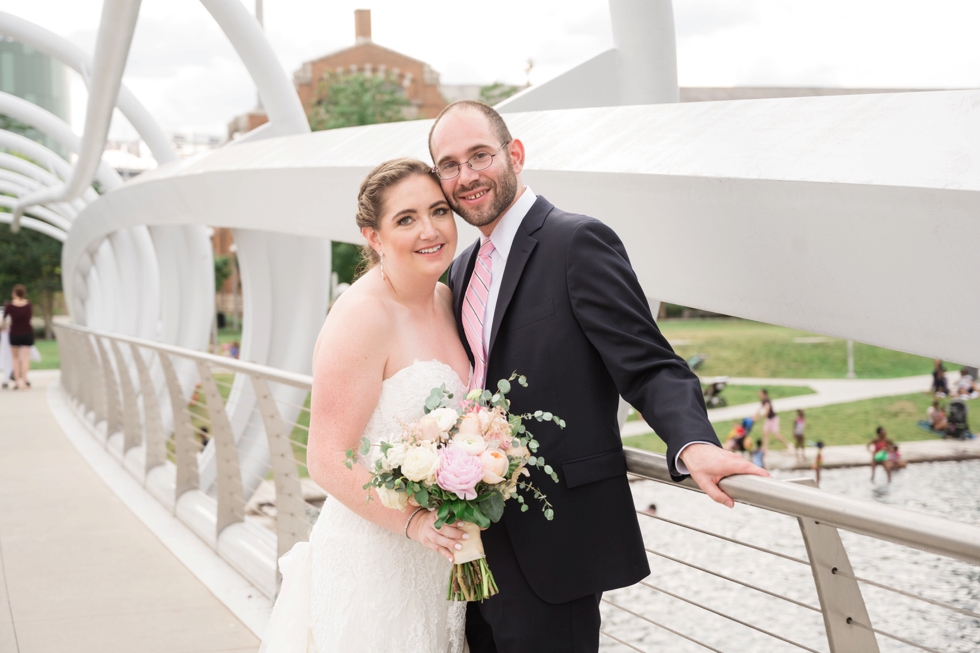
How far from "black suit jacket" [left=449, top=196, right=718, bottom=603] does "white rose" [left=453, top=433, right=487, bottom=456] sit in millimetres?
323

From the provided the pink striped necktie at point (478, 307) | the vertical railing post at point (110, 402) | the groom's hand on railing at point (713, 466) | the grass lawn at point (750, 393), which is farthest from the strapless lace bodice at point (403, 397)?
the grass lawn at point (750, 393)

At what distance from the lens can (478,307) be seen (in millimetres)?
2645

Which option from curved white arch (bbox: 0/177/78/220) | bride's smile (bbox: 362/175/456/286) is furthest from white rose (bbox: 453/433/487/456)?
curved white arch (bbox: 0/177/78/220)

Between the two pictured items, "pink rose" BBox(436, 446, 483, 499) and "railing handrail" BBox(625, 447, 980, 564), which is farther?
"pink rose" BBox(436, 446, 483, 499)

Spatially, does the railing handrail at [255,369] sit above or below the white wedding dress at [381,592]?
above

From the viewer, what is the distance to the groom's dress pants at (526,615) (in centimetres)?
234

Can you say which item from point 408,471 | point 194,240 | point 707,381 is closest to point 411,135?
point 408,471

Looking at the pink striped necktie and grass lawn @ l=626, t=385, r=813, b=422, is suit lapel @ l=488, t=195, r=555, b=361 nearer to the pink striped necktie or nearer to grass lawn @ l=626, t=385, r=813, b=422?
the pink striped necktie

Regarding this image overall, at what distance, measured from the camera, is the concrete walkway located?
172 inches

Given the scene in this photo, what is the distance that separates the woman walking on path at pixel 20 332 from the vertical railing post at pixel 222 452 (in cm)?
1365

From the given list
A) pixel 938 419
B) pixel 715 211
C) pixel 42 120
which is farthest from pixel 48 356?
pixel 715 211

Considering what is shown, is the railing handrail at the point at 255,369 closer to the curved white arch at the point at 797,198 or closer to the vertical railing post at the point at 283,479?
the vertical railing post at the point at 283,479

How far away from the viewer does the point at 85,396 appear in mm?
13414

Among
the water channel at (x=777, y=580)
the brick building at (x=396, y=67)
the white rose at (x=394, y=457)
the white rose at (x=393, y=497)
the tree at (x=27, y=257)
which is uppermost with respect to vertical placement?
the brick building at (x=396, y=67)
